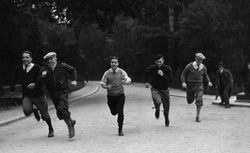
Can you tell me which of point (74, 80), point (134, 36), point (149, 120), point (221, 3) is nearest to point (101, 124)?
point (149, 120)

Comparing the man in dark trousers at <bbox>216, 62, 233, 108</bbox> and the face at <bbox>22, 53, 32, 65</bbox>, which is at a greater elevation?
the face at <bbox>22, 53, 32, 65</bbox>

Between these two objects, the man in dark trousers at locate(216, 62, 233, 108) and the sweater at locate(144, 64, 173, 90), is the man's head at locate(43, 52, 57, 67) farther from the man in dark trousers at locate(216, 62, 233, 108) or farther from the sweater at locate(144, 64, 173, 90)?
the man in dark trousers at locate(216, 62, 233, 108)

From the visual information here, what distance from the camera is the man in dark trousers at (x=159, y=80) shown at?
11047mm

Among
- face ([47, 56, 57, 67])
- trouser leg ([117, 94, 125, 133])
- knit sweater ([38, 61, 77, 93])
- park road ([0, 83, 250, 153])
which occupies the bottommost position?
park road ([0, 83, 250, 153])

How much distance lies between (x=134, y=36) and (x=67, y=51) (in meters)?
18.1

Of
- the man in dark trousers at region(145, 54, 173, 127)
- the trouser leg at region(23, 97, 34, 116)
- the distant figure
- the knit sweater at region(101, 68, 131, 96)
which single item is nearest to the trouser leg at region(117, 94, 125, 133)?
the distant figure

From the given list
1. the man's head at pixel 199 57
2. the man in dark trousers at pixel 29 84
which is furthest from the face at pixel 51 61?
the man's head at pixel 199 57

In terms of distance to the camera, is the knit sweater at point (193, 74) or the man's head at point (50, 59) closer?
the man's head at point (50, 59)

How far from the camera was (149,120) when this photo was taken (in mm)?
12648

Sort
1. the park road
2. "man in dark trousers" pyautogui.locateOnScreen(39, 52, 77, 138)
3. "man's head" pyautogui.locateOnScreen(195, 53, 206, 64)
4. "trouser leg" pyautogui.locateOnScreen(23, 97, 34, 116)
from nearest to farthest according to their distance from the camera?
1. the park road
2. "man in dark trousers" pyautogui.locateOnScreen(39, 52, 77, 138)
3. "trouser leg" pyautogui.locateOnScreen(23, 97, 34, 116)
4. "man's head" pyautogui.locateOnScreen(195, 53, 206, 64)

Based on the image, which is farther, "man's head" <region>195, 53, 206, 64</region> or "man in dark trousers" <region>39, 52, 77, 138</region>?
"man's head" <region>195, 53, 206, 64</region>

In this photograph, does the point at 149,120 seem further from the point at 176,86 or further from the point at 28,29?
the point at 176,86

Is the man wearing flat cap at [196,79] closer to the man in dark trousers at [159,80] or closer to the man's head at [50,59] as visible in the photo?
the man in dark trousers at [159,80]

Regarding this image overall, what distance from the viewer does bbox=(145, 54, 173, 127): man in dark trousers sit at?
435 inches
